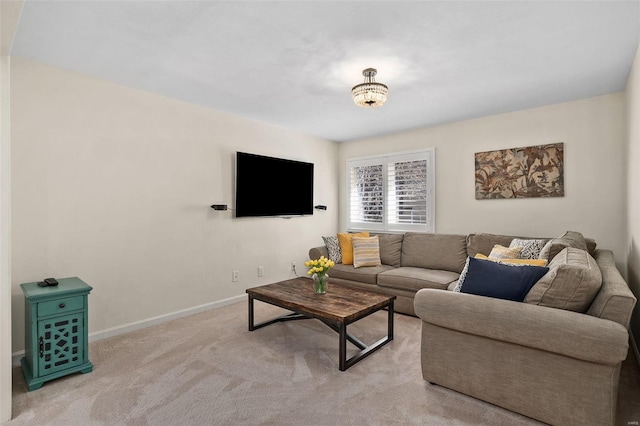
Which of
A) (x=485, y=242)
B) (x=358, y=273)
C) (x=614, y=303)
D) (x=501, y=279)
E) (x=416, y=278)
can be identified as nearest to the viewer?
(x=614, y=303)

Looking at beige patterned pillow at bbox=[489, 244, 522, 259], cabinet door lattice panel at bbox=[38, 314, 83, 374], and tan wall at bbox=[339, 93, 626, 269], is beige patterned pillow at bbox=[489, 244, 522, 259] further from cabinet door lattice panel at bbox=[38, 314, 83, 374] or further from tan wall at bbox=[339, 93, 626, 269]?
cabinet door lattice panel at bbox=[38, 314, 83, 374]

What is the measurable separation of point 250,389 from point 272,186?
2.78 m

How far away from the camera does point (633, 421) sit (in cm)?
185

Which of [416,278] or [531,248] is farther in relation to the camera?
[416,278]

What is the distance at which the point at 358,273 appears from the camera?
414 cm

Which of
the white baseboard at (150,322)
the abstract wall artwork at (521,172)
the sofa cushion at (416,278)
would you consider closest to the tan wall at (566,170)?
the abstract wall artwork at (521,172)

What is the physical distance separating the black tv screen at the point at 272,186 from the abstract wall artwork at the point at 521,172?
238 cm

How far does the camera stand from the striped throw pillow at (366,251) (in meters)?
4.32

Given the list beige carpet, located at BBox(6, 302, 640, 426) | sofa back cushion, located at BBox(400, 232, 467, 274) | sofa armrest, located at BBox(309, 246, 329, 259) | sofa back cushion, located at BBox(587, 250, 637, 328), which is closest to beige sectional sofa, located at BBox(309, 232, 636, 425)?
sofa back cushion, located at BBox(587, 250, 637, 328)

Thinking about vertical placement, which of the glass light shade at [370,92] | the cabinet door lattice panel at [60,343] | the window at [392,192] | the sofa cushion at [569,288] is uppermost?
the glass light shade at [370,92]

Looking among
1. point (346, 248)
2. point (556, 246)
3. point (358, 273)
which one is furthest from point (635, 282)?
point (346, 248)

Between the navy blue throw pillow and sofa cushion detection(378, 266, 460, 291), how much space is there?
1.37 meters

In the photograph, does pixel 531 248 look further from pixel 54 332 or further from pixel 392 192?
pixel 54 332

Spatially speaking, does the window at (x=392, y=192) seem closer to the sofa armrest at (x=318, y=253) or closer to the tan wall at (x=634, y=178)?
the sofa armrest at (x=318, y=253)
